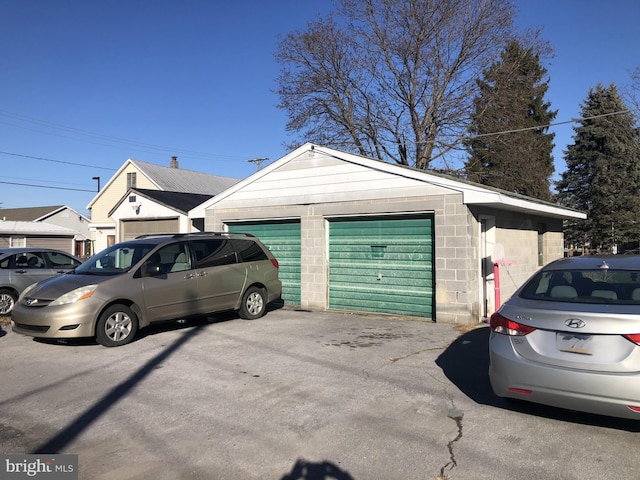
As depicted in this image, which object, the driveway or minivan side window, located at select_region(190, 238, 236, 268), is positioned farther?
minivan side window, located at select_region(190, 238, 236, 268)

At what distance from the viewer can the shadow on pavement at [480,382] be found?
4.48 metres

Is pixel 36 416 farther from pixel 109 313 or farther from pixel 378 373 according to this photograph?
pixel 378 373

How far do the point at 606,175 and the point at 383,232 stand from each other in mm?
29850

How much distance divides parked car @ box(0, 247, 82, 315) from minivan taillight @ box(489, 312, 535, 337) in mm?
10586

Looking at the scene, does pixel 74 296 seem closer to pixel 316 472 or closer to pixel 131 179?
pixel 316 472

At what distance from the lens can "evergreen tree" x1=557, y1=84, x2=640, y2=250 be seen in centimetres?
3353

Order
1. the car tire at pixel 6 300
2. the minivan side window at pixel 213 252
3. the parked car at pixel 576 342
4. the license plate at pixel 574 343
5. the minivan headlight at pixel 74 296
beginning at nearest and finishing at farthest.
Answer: the parked car at pixel 576 342
the license plate at pixel 574 343
the minivan headlight at pixel 74 296
the minivan side window at pixel 213 252
the car tire at pixel 6 300

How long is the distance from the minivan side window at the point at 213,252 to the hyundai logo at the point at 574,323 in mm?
6590

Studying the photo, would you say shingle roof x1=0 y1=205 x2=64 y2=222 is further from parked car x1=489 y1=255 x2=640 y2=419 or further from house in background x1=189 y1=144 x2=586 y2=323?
parked car x1=489 y1=255 x2=640 y2=419

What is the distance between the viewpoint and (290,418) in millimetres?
4613

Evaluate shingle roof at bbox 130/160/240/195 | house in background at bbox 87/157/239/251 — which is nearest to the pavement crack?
house in background at bbox 87/157/239/251

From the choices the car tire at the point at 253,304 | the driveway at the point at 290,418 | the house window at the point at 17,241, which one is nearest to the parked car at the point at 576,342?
the driveway at the point at 290,418

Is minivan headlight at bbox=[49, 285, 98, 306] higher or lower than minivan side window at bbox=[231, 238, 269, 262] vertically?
lower

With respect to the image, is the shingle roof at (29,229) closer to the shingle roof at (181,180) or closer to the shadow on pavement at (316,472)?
the shingle roof at (181,180)
